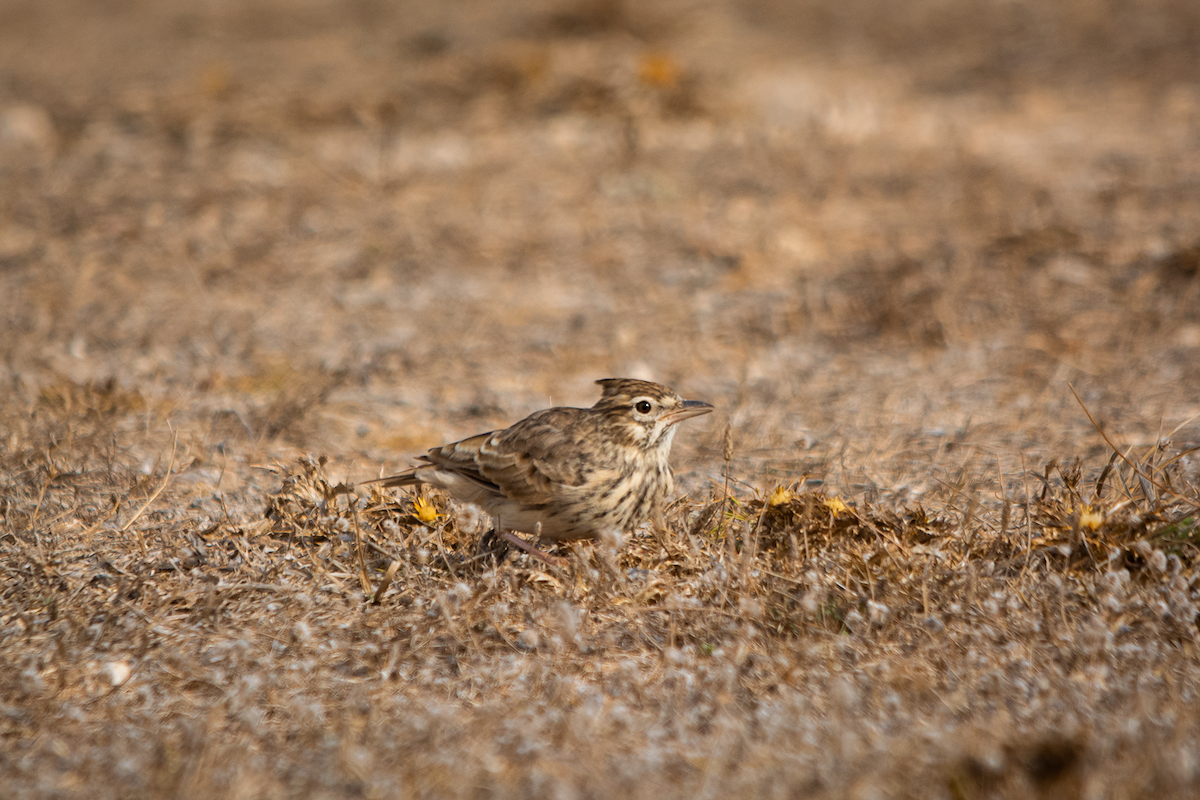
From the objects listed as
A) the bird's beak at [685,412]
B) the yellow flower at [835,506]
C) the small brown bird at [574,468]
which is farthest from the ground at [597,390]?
the bird's beak at [685,412]

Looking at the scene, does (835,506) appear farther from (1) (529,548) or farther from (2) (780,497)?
(1) (529,548)

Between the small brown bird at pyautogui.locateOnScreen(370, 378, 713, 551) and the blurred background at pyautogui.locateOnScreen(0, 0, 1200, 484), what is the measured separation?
0.89m

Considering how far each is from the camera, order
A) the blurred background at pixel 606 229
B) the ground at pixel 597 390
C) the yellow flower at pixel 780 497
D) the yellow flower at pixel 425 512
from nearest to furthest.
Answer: the ground at pixel 597 390 < the yellow flower at pixel 780 497 < the yellow flower at pixel 425 512 < the blurred background at pixel 606 229

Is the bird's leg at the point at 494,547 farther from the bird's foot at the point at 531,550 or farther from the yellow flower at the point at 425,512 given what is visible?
the yellow flower at the point at 425,512

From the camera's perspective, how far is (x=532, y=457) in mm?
4277

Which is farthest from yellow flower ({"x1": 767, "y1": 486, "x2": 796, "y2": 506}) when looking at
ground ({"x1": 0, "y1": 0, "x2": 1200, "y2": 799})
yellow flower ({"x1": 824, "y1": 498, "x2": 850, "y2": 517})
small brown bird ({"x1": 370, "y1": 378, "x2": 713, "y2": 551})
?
small brown bird ({"x1": 370, "y1": 378, "x2": 713, "y2": 551})

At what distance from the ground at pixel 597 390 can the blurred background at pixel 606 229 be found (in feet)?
0.15

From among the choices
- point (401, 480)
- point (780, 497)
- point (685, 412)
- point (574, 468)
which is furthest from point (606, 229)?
point (780, 497)

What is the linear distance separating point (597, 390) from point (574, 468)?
2.38m

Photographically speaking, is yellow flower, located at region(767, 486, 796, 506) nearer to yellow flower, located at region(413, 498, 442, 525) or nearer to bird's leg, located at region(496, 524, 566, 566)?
bird's leg, located at region(496, 524, 566, 566)

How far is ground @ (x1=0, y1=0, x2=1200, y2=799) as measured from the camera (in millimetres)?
3143

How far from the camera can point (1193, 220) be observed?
8.23 meters

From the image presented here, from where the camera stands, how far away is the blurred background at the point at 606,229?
248 inches

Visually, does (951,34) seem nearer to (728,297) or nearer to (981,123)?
(981,123)
